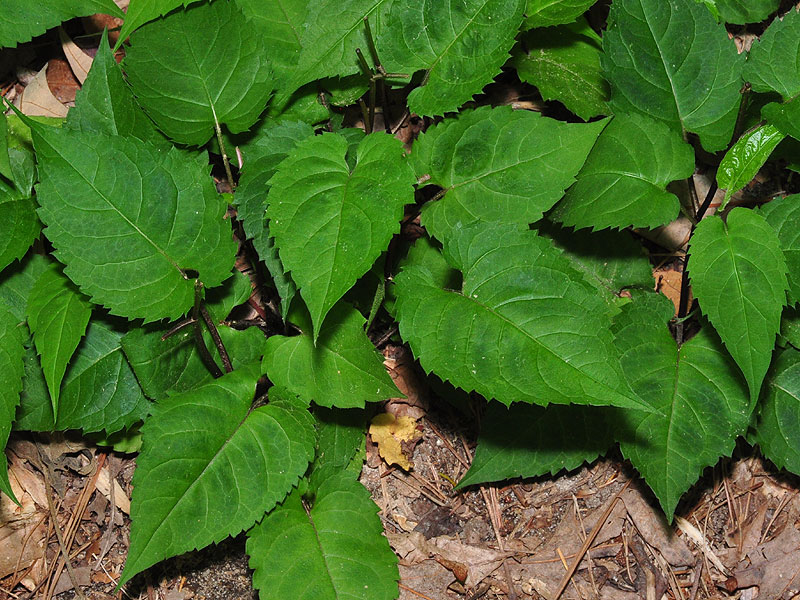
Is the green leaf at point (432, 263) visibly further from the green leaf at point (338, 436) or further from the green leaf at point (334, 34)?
the green leaf at point (334, 34)

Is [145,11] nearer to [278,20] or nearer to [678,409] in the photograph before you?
[278,20]

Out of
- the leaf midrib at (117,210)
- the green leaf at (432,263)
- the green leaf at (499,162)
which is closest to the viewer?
the leaf midrib at (117,210)

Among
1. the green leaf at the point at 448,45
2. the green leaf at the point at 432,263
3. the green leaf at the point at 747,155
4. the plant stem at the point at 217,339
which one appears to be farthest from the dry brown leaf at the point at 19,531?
the green leaf at the point at 747,155

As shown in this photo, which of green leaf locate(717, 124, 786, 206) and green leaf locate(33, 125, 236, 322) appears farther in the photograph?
green leaf locate(717, 124, 786, 206)

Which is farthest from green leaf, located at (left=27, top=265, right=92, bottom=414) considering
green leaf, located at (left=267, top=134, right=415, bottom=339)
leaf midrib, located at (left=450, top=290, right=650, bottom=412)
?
leaf midrib, located at (left=450, top=290, right=650, bottom=412)

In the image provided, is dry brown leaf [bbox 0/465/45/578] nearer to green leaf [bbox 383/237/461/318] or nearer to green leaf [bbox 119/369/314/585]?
green leaf [bbox 119/369/314/585]
